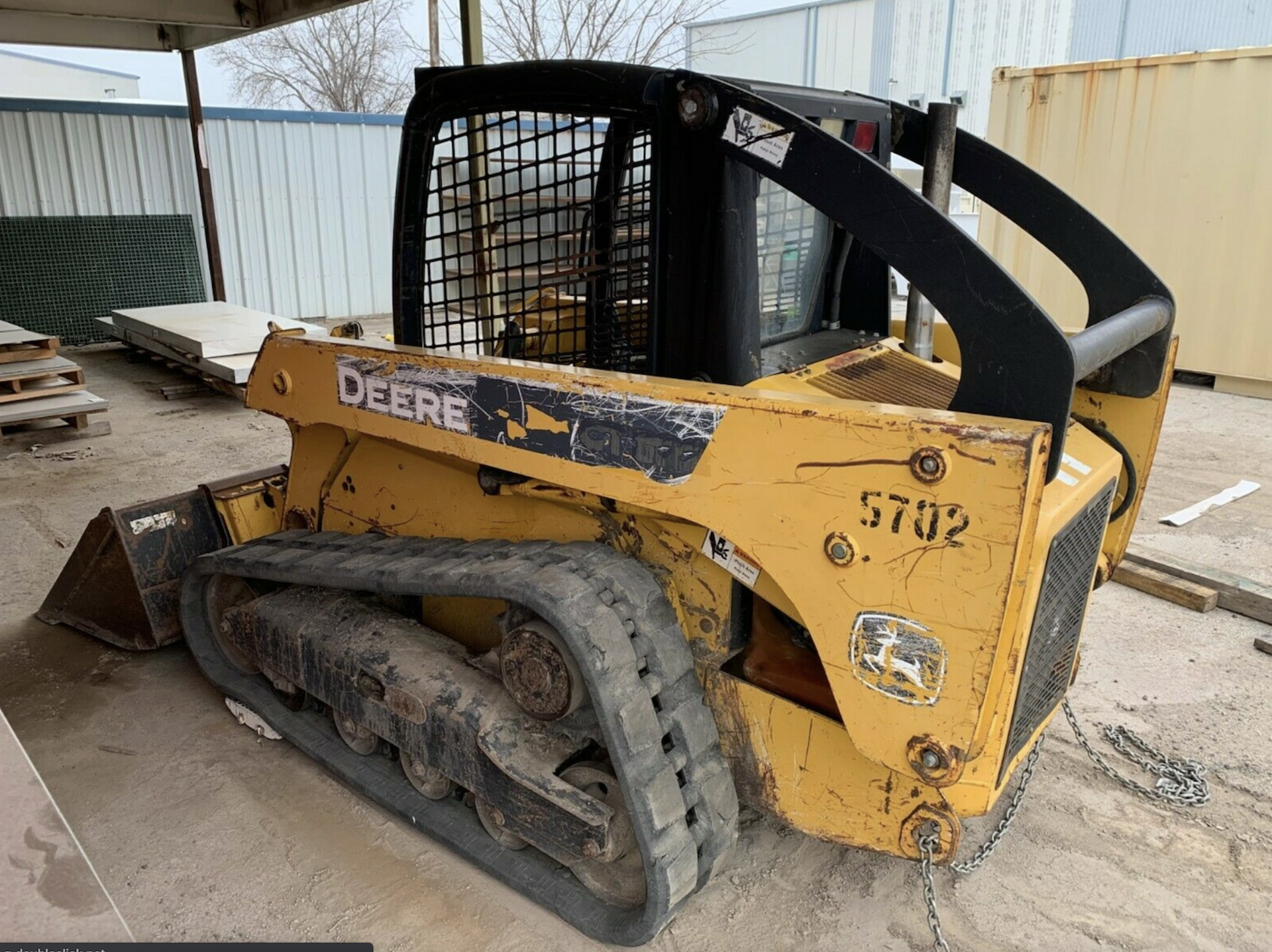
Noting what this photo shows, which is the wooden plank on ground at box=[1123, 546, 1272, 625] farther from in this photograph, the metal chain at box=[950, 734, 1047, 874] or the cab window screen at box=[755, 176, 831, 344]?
the cab window screen at box=[755, 176, 831, 344]

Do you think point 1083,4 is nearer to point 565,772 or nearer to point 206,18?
point 206,18

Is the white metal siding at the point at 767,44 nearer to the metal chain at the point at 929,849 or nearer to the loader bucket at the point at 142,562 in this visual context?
the loader bucket at the point at 142,562

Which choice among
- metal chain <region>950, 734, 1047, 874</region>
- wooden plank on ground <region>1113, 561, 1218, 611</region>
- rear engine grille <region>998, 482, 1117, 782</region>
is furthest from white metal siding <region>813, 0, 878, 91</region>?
rear engine grille <region>998, 482, 1117, 782</region>

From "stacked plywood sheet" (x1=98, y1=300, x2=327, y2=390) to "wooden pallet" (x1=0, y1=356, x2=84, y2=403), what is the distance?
3.58ft

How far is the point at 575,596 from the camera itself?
2.25 metres

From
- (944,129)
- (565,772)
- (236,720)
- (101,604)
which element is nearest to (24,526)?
(101,604)

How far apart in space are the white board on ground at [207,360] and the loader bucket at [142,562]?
3504 mm

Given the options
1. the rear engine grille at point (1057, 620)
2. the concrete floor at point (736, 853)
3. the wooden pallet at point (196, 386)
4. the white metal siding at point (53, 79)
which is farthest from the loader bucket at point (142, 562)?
the white metal siding at point (53, 79)

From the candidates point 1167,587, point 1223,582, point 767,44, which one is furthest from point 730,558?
point 767,44

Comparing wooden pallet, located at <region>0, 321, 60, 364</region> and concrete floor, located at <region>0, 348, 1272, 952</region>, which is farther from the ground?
wooden pallet, located at <region>0, 321, 60, 364</region>

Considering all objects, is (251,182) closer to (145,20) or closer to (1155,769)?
(145,20)

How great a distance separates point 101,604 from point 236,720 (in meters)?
1.03

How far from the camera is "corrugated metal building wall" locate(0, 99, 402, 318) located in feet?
36.7

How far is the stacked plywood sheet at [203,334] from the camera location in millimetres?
8555
